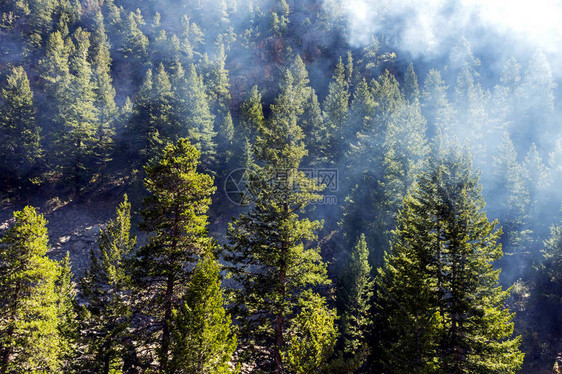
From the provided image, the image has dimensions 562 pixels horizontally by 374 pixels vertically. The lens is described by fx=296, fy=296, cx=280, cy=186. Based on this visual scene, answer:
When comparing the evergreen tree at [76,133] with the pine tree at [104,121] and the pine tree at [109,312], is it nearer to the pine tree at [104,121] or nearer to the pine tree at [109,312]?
Answer: the pine tree at [104,121]

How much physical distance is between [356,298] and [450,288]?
1013 cm

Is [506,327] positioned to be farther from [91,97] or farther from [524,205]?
[91,97]

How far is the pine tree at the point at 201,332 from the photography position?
11.2 m

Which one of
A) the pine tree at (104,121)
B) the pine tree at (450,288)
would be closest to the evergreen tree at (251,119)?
the pine tree at (104,121)

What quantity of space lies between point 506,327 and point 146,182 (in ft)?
59.0

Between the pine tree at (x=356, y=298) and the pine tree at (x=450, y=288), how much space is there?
767cm

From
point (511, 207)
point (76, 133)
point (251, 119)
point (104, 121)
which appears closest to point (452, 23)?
point (511, 207)

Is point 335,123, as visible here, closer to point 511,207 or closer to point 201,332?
point 511,207

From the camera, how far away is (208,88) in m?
54.0

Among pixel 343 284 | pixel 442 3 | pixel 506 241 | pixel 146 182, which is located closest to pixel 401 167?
pixel 343 284

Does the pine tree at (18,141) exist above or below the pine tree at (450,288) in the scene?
above

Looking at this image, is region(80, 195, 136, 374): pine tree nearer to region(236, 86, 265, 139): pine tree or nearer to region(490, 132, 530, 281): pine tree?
region(236, 86, 265, 139): pine tree

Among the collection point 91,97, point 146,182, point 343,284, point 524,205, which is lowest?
point 343,284

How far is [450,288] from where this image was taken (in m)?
14.6
